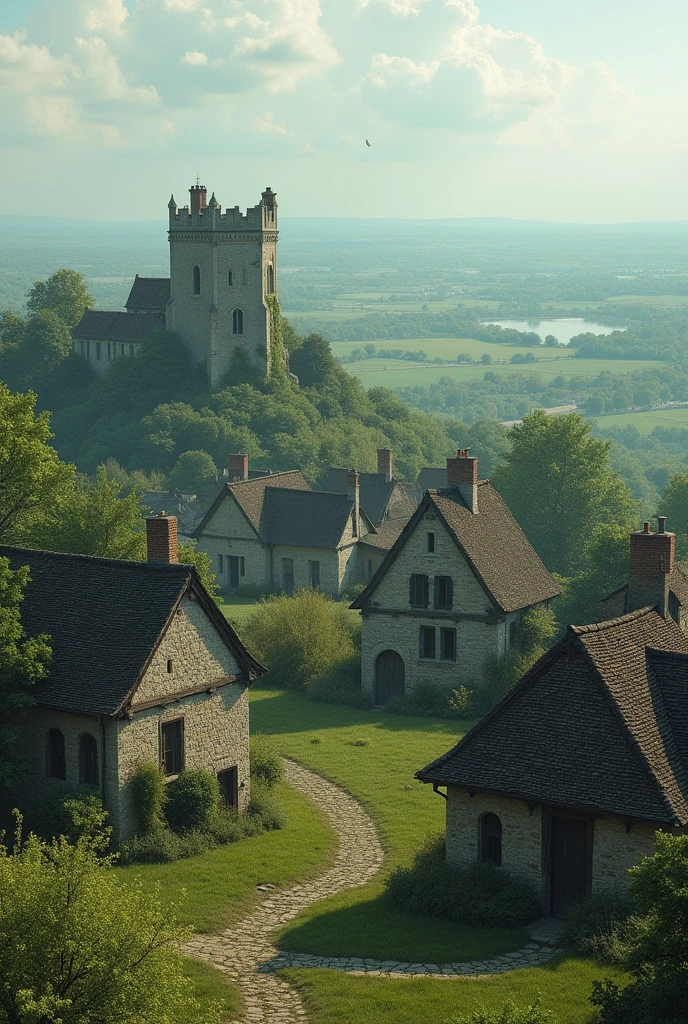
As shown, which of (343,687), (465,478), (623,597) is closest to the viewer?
(623,597)

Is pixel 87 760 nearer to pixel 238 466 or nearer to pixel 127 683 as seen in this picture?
pixel 127 683

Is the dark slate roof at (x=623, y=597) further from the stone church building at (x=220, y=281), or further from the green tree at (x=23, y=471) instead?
the stone church building at (x=220, y=281)

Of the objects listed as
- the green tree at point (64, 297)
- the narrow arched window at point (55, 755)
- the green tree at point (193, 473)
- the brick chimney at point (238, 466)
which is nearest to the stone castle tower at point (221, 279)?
the green tree at point (193, 473)

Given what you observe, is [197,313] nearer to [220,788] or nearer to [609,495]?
[609,495]

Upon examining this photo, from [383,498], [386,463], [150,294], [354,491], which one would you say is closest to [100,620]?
[354,491]

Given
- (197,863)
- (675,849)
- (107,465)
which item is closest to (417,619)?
(197,863)
